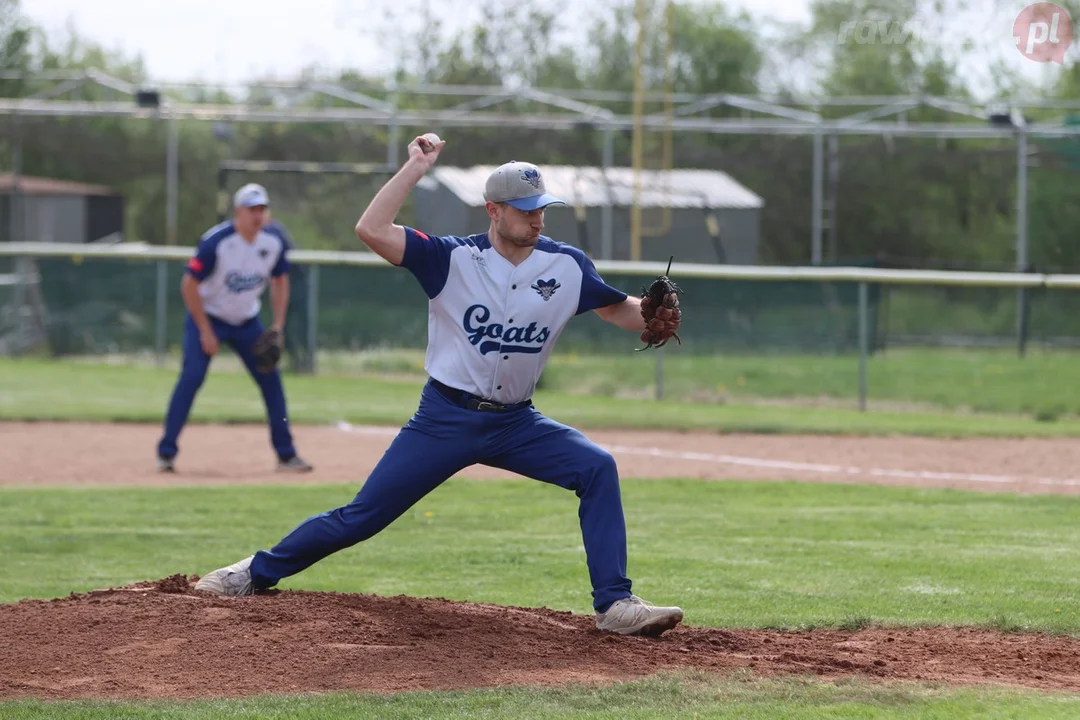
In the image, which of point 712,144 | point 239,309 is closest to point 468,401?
point 239,309

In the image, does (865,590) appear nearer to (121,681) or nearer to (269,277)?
(121,681)

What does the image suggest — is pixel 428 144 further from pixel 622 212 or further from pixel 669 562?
pixel 622 212

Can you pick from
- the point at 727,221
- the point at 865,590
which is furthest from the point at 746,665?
the point at 727,221

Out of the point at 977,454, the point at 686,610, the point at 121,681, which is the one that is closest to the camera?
the point at 121,681

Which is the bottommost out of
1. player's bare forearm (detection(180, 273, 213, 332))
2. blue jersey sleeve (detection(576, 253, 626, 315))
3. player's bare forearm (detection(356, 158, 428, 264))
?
player's bare forearm (detection(180, 273, 213, 332))

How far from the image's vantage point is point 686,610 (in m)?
A: 6.58

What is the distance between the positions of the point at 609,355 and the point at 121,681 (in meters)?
12.8

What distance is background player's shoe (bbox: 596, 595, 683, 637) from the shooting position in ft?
18.7

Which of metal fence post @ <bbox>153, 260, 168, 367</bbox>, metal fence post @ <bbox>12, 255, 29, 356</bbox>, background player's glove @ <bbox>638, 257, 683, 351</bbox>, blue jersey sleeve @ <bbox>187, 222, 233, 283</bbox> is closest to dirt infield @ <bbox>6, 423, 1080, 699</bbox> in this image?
background player's glove @ <bbox>638, 257, 683, 351</bbox>

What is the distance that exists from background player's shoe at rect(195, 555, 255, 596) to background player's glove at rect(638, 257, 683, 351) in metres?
1.92

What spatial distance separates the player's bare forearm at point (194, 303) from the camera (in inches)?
428

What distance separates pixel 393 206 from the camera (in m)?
5.58

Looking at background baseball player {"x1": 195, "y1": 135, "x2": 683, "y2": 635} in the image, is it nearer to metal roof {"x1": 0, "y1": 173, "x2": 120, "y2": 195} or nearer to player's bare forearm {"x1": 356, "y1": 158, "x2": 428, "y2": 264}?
player's bare forearm {"x1": 356, "y1": 158, "x2": 428, "y2": 264}
